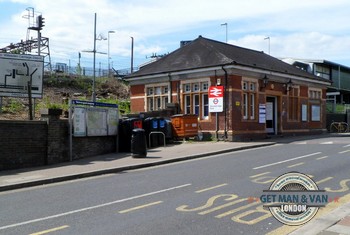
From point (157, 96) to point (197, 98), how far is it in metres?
3.60

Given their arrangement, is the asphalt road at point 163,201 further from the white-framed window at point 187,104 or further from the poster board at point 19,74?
the white-framed window at point 187,104

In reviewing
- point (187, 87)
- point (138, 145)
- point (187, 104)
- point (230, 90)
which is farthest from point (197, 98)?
point (138, 145)

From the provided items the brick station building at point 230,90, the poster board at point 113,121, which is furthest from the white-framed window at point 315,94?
the poster board at point 113,121

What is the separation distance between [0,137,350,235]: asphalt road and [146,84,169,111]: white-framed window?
14.4m

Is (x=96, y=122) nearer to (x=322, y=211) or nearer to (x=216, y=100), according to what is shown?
(x=216, y=100)

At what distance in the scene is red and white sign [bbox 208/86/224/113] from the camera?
968 inches

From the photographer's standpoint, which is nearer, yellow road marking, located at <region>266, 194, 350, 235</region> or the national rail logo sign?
yellow road marking, located at <region>266, 194, 350, 235</region>

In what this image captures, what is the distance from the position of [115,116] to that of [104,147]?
5.07ft

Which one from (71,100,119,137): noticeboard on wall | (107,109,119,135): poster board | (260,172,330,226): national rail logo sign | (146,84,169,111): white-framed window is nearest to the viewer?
(260,172,330,226): national rail logo sign

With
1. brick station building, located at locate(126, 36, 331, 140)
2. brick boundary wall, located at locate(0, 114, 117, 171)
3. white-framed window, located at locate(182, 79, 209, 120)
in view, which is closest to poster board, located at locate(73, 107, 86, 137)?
brick boundary wall, located at locate(0, 114, 117, 171)

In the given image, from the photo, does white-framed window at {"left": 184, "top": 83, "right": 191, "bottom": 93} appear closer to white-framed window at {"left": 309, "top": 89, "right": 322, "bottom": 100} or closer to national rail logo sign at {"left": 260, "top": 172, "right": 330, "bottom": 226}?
white-framed window at {"left": 309, "top": 89, "right": 322, "bottom": 100}

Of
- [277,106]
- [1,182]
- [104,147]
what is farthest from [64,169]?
[277,106]

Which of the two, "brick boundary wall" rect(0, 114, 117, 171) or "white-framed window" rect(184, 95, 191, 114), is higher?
"white-framed window" rect(184, 95, 191, 114)

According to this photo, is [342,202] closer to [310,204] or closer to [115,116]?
[310,204]
